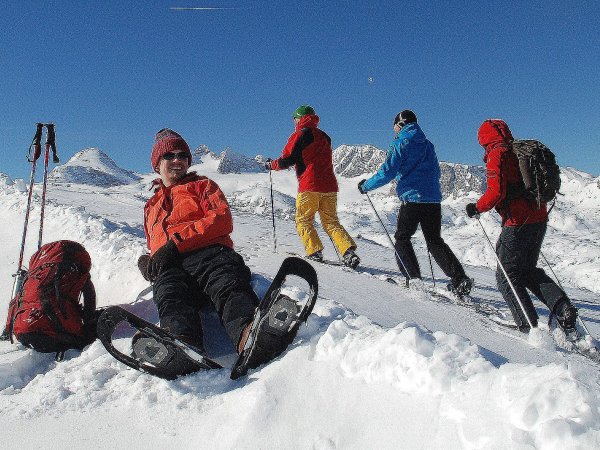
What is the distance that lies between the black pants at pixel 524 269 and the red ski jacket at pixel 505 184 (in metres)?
0.10

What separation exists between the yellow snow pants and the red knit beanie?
2.12 meters

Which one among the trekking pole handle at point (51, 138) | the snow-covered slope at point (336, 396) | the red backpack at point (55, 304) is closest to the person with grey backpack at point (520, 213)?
the snow-covered slope at point (336, 396)

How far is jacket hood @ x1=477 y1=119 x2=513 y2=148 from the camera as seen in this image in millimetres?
3984

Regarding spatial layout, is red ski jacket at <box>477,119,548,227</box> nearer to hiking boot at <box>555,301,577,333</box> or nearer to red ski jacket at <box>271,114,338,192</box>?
hiking boot at <box>555,301,577,333</box>

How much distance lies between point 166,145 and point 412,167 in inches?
108

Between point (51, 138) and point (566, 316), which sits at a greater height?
point (51, 138)

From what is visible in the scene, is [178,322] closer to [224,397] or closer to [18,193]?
[224,397]

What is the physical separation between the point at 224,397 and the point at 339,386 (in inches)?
23.1

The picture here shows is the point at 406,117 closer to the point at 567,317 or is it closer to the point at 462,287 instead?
the point at 462,287

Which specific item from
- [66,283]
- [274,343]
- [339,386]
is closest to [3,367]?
[66,283]

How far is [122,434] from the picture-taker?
2.00 m

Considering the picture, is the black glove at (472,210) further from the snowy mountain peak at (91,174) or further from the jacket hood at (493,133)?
the snowy mountain peak at (91,174)

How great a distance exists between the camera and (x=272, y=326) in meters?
2.23

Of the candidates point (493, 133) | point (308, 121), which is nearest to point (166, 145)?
point (308, 121)
